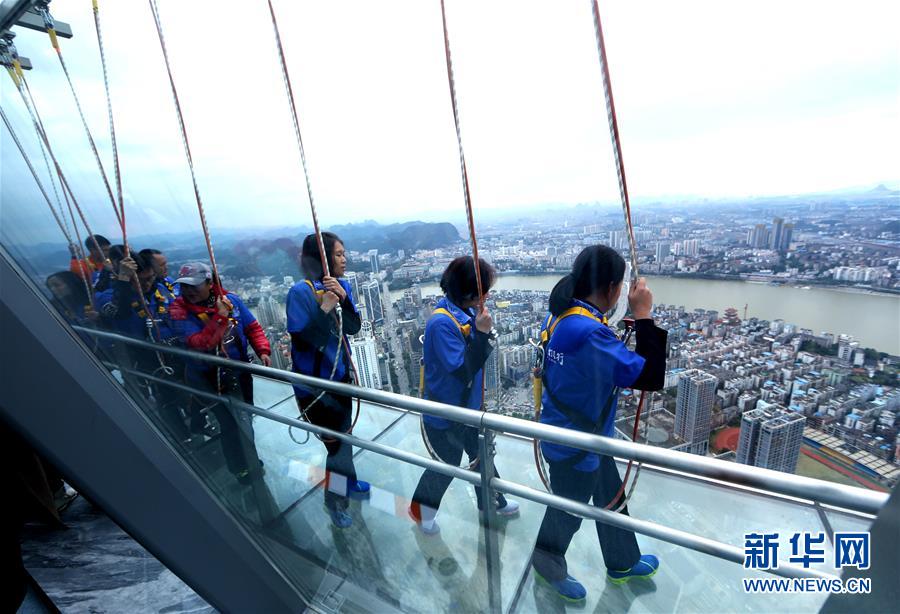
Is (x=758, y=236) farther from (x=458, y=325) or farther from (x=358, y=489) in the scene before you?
(x=358, y=489)

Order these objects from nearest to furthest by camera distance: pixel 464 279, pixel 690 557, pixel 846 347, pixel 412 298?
pixel 846 347
pixel 690 557
pixel 464 279
pixel 412 298

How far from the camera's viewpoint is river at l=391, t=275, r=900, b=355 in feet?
2.93

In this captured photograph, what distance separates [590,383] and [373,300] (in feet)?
3.28

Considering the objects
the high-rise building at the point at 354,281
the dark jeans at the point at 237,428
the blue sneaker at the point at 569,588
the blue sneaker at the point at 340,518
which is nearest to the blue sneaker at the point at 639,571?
the blue sneaker at the point at 569,588

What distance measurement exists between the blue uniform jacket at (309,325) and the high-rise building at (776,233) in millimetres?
1467

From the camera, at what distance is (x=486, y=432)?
1.09 m

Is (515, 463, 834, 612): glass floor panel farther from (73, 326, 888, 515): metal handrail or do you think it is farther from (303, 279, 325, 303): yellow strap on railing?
(303, 279, 325, 303): yellow strap on railing

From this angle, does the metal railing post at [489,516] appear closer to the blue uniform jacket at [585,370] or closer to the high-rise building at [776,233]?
the blue uniform jacket at [585,370]

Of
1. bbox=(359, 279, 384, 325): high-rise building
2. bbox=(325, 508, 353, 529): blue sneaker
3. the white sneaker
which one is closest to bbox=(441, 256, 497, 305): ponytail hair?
bbox=(359, 279, 384, 325): high-rise building

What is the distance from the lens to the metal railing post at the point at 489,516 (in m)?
1.10

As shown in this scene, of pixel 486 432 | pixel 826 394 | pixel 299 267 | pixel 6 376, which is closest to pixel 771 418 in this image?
pixel 826 394

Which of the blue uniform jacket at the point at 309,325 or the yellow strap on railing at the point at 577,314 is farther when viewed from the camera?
the blue uniform jacket at the point at 309,325

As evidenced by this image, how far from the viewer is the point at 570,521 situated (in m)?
1.25

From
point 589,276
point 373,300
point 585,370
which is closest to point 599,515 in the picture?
point 585,370
